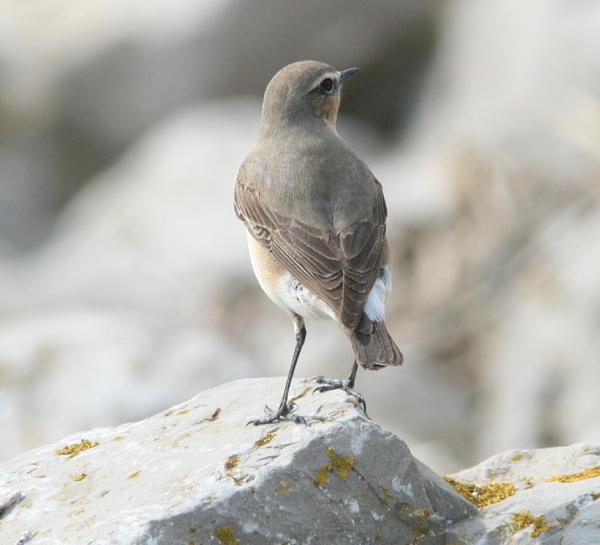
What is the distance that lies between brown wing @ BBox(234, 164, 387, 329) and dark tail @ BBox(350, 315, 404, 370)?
67 millimetres

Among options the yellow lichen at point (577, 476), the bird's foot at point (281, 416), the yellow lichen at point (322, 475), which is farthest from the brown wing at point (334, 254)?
the yellow lichen at point (577, 476)

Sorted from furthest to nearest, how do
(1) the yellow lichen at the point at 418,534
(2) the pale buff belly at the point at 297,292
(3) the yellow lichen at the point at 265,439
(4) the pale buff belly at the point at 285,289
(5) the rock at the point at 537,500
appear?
(4) the pale buff belly at the point at 285,289, (2) the pale buff belly at the point at 297,292, (3) the yellow lichen at the point at 265,439, (1) the yellow lichen at the point at 418,534, (5) the rock at the point at 537,500

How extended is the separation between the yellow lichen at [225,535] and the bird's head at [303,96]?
12.5 feet

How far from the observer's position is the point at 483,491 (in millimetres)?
7398

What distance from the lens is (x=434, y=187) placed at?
17.0 metres

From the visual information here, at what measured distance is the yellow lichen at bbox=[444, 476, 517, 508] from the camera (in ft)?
23.7

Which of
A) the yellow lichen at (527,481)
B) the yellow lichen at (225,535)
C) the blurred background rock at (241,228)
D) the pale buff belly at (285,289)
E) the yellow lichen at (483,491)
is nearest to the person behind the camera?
the yellow lichen at (225,535)

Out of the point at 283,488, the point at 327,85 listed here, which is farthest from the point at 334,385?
the point at 327,85

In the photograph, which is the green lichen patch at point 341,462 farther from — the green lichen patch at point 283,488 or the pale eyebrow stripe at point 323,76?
the pale eyebrow stripe at point 323,76

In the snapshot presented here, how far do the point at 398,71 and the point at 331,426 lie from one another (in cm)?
1461

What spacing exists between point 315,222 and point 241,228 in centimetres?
958

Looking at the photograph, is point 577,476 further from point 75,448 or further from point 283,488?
point 75,448

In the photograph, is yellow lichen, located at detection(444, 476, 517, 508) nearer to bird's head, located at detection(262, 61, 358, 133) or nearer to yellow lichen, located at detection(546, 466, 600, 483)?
yellow lichen, located at detection(546, 466, 600, 483)

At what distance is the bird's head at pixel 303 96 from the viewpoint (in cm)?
925
